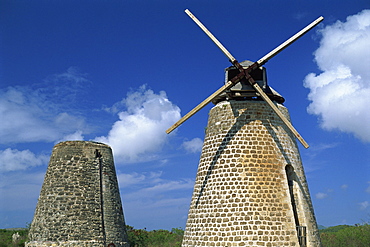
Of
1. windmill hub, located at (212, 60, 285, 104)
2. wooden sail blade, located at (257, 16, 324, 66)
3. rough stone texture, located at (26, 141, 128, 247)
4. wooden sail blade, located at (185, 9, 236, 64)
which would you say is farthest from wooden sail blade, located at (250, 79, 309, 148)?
rough stone texture, located at (26, 141, 128, 247)

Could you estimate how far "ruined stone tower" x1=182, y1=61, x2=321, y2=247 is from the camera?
12.3 metres

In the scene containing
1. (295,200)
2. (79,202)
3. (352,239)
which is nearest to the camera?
(295,200)

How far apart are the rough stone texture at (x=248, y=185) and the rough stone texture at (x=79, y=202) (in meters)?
6.76

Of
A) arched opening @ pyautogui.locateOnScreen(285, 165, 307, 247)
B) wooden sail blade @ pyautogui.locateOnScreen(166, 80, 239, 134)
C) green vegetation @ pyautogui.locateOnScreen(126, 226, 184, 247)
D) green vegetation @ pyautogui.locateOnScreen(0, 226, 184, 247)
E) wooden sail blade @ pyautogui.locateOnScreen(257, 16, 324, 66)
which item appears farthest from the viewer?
green vegetation @ pyautogui.locateOnScreen(126, 226, 184, 247)

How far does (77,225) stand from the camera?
719 inches

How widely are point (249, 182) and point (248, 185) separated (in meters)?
0.11

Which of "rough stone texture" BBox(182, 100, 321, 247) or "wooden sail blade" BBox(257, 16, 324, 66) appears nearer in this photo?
"rough stone texture" BBox(182, 100, 321, 247)

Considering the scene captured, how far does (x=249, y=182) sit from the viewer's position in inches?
498

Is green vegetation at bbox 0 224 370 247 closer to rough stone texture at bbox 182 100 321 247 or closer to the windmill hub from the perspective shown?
rough stone texture at bbox 182 100 321 247

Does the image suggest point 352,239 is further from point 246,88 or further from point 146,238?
point 246,88

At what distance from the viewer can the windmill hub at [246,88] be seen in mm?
13844

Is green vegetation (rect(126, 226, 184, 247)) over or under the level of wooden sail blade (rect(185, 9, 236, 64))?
under

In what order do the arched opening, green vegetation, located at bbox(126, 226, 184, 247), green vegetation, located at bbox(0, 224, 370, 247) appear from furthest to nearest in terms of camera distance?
green vegetation, located at bbox(126, 226, 184, 247) < green vegetation, located at bbox(0, 224, 370, 247) < the arched opening

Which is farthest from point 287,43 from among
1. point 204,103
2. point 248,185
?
point 248,185
